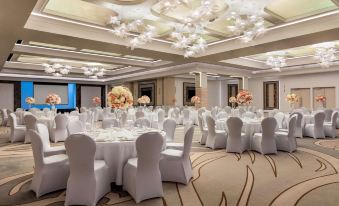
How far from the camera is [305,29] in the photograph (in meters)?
7.38

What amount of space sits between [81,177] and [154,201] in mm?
945

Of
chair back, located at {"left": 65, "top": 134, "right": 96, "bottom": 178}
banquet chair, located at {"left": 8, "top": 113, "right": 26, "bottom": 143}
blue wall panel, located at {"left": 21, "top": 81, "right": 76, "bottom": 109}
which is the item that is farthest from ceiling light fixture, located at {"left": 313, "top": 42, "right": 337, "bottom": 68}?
blue wall panel, located at {"left": 21, "top": 81, "right": 76, "bottom": 109}

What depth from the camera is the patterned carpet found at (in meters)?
3.38

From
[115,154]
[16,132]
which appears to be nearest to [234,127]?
[115,154]

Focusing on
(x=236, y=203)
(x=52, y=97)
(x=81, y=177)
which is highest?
(x=52, y=97)

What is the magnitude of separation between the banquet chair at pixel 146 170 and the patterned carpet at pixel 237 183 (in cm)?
11

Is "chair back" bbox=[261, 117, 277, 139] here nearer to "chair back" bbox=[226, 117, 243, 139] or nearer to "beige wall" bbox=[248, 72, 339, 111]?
"chair back" bbox=[226, 117, 243, 139]

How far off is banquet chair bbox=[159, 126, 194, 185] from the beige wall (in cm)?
1366

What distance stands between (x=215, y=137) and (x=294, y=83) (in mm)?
11788

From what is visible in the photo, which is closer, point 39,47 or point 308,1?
point 308,1

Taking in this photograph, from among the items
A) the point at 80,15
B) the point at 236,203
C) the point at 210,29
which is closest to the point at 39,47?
the point at 80,15

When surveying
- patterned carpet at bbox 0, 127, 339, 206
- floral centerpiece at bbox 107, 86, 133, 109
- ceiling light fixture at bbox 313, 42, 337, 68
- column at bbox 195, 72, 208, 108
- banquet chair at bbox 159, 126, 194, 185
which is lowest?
patterned carpet at bbox 0, 127, 339, 206

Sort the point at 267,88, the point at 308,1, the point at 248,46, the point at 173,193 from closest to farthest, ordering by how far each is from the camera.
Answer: the point at 173,193
the point at 308,1
the point at 248,46
the point at 267,88

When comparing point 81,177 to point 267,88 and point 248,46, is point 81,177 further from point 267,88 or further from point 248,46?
point 267,88
